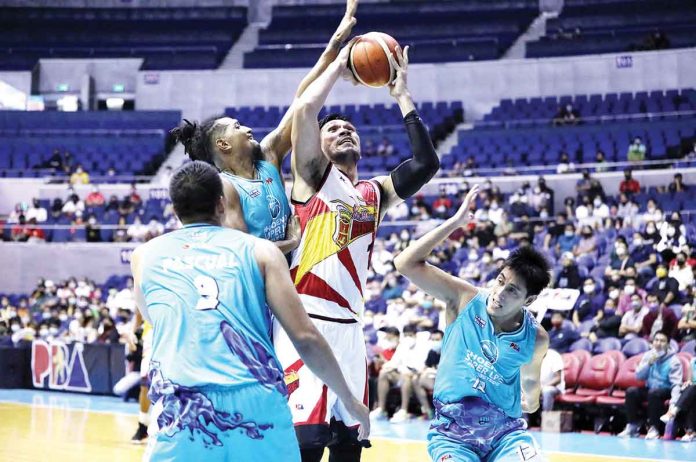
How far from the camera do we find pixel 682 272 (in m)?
14.0

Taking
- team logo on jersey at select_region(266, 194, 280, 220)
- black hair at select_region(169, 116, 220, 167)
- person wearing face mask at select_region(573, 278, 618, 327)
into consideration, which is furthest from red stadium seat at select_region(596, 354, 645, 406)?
black hair at select_region(169, 116, 220, 167)

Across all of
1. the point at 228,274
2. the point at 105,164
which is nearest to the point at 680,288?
the point at 228,274

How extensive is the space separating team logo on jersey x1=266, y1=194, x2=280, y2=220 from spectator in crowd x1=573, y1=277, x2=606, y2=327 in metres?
9.94

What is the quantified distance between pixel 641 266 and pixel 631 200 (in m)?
3.77

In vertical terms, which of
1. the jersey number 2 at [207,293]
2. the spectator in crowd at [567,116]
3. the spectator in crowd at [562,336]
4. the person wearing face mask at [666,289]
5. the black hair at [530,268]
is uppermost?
the spectator in crowd at [567,116]

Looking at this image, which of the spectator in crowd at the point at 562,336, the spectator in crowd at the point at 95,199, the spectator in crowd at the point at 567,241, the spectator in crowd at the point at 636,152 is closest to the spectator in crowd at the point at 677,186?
the spectator in crowd at the point at 636,152

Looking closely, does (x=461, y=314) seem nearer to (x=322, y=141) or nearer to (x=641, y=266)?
(x=322, y=141)

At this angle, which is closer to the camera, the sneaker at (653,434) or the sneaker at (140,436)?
the sneaker at (140,436)

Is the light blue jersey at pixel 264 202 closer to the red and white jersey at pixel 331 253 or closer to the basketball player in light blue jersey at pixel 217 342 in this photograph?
the red and white jersey at pixel 331 253

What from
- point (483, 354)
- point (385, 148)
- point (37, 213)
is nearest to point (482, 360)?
point (483, 354)

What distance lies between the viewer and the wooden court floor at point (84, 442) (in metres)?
9.74

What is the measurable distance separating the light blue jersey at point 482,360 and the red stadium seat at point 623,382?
756 cm

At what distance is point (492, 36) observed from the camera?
30.4 meters

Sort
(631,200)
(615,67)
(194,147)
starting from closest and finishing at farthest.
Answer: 1. (194,147)
2. (631,200)
3. (615,67)
